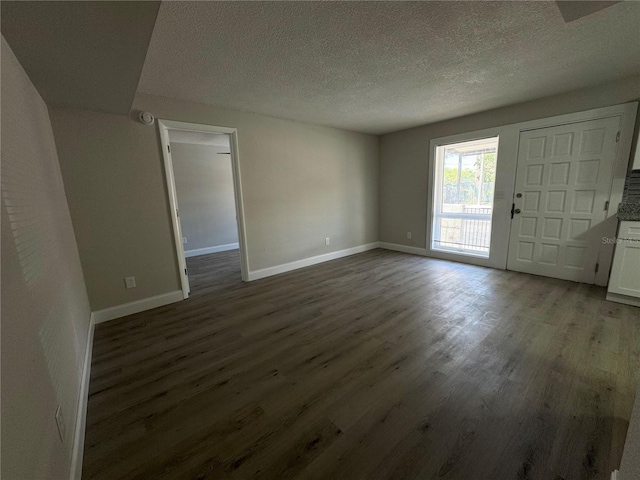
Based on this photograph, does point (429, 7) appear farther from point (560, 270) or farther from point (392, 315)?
point (560, 270)

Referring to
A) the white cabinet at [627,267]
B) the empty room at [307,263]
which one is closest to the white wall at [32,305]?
the empty room at [307,263]

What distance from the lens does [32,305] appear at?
105 centimetres

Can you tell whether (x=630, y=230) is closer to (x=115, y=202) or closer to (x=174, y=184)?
(x=174, y=184)

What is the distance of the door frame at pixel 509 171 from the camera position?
283 centimetres

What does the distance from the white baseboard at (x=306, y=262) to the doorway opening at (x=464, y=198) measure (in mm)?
1404

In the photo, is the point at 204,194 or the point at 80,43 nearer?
the point at 80,43

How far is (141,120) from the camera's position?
2.73 metres

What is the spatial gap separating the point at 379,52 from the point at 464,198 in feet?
13.3

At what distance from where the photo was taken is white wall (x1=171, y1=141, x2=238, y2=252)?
18.0 ft

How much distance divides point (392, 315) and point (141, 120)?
3392 millimetres

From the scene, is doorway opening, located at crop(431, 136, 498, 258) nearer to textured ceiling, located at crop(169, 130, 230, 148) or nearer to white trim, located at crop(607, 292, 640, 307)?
white trim, located at crop(607, 292, 640, 307)

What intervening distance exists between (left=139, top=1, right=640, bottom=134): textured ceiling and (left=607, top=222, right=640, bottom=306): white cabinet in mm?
1633

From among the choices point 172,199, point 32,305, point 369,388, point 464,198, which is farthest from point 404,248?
point 32,305

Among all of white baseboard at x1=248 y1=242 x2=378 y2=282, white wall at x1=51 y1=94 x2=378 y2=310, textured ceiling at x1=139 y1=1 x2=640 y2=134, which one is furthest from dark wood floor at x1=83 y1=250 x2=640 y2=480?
textured ceiling at x1=139 y1=1 x2=640 y2=134
